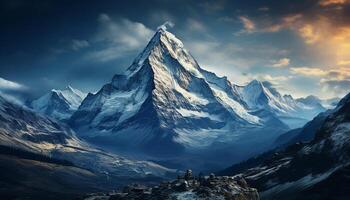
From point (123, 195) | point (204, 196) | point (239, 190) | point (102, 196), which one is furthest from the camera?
point (102, 196)

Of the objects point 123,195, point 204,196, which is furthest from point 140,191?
point 204,196

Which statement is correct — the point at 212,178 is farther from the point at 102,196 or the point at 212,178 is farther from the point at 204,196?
the point at 102,196

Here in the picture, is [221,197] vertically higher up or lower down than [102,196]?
lower down

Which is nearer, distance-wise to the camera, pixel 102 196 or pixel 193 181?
pixel 193 181

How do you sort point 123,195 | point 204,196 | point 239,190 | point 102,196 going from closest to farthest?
1. point 204,196
2. point 239,190
3. point 123,195
4. point 102,196

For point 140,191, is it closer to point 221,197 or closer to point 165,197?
point 165,197

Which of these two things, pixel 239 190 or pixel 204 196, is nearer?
pixel 204 196

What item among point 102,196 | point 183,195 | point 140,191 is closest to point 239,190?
point 183,195

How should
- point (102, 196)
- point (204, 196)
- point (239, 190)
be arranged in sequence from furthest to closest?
point (102, 196) → point (239, 190) → point (204, 196)

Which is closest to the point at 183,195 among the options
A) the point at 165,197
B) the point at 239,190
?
the point at 165,197
